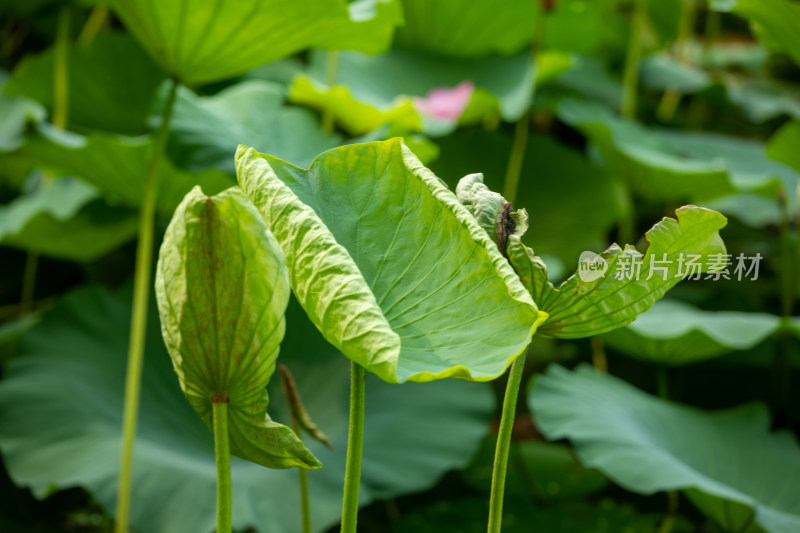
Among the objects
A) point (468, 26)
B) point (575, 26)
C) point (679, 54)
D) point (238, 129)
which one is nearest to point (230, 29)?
point (238, 129)

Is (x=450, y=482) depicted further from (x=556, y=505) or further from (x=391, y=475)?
(x=391, y=475)

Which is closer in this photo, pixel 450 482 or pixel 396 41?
pixel 450 482

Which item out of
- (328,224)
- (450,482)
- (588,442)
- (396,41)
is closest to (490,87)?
(396,41)

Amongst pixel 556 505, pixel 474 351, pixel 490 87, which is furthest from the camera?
pixel 490 87

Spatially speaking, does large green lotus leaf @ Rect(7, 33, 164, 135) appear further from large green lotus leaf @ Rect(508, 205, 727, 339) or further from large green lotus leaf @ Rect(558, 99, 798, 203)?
large green lotus leaf @ Rect(508, 205, 727, 339)

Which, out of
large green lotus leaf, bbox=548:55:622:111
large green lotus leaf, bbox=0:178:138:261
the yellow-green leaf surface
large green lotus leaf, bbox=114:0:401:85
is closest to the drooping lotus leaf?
the yellow-green leaf surface

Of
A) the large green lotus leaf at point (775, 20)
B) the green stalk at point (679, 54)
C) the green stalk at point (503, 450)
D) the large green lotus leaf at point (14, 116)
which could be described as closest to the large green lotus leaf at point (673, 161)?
the large green lotus leaf at point (775, 20)
